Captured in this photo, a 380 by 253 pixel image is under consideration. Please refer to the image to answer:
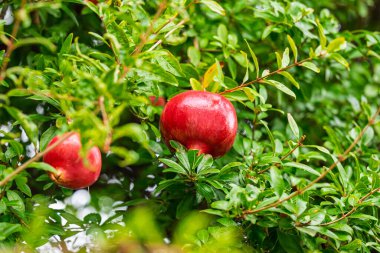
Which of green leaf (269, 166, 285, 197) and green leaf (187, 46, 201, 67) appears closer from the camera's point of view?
green leaf (269, 166, 285, 197)

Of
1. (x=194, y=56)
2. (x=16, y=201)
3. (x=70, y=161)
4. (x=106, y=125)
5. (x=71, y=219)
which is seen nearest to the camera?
(x=106, y=125)

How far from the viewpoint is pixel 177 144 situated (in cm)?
133

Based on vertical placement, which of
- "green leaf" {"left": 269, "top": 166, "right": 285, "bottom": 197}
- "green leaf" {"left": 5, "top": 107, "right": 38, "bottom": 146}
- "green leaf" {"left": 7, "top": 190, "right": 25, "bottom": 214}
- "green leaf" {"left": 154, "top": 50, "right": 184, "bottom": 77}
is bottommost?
"green leaf" {"left": 7, "top": 190, "right": 25, "bottom": 214}

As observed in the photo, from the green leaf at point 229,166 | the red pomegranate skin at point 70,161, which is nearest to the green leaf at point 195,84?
the green leaf at point 229,166

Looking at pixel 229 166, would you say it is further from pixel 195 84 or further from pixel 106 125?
pixel 106 125

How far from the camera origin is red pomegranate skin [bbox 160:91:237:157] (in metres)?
1.27

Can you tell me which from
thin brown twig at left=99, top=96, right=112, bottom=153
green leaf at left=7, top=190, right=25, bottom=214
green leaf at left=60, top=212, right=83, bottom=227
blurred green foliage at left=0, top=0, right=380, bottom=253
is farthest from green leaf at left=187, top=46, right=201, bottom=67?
thin brown twig at left=99, top=96, right=112, bottom=153

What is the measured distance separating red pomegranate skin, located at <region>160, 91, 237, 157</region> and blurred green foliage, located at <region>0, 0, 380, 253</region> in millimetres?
42

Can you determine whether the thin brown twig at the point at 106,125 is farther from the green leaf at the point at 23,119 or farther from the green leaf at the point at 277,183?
the green leaf at the point at 277,183

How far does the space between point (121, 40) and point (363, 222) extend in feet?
2.59

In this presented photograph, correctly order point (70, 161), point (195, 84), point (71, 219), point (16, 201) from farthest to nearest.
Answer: point (71, 219)
point (195, 84)
point (16, 201)
point (70, 161)

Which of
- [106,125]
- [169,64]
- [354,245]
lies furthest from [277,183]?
[106,125]

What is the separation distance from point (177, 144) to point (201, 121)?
0.33ft

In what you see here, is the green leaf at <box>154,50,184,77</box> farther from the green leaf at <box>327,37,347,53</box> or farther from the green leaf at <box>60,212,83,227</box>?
the green leaf at <box>60,212,83,227</box>
